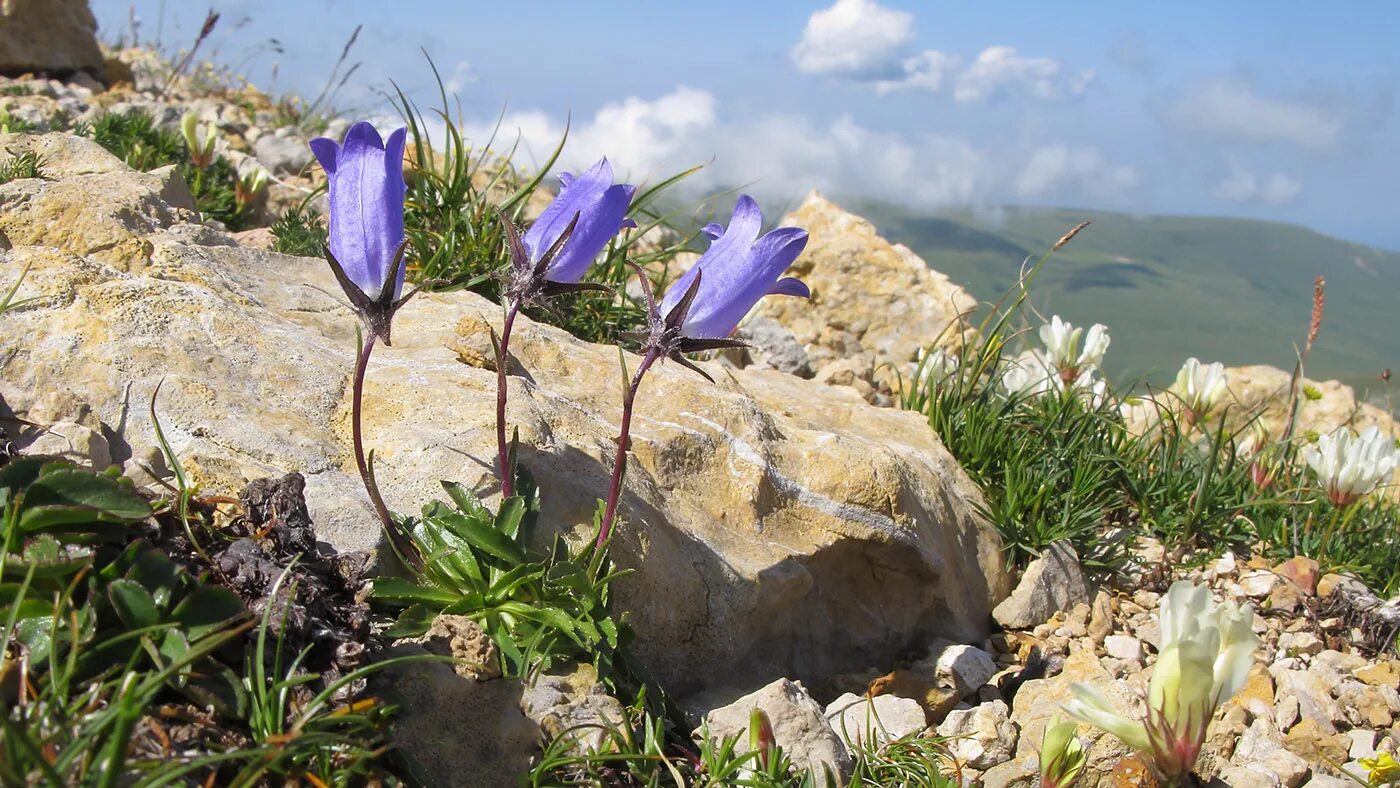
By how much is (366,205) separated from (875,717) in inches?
81.0

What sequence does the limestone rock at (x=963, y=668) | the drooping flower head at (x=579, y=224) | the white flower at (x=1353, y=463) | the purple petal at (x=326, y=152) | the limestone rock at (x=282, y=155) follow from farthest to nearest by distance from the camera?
the limestone rock at (x=282, y=155), the white flower at (x=1353, y=463), the limestone rock at (x=963, y=668), the drooping flower head at (x=579, y=224), the purple petal at (x=326, y=152)

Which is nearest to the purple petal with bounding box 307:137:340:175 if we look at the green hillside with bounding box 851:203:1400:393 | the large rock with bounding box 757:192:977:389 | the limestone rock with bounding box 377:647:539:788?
the limestone rock with bounding box 377:647:539:788

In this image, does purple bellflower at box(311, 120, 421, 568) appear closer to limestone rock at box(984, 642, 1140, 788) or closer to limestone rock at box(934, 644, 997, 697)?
limestone rock at box(984, 642, 1140, 788)

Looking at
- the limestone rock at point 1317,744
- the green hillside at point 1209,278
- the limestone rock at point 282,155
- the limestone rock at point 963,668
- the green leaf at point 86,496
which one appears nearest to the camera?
the green leaf at point 86,496

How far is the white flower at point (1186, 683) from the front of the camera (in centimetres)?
238

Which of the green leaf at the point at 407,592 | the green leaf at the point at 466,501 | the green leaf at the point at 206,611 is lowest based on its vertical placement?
the green leaf at the point at 407,592

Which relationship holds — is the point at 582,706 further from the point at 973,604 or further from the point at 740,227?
the point at 973,604

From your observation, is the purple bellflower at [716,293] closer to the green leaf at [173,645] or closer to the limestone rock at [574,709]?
the limestone rock at [574,709]

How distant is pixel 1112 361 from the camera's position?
21.7 ft

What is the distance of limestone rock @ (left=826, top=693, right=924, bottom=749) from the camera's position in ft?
10.6

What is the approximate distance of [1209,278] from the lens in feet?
467

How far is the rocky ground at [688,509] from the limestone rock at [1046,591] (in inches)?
0.8

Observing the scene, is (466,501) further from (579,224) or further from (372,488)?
(579,224)

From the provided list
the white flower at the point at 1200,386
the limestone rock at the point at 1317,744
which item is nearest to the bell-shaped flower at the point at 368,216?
the limestone rock at the point at 1317,744
